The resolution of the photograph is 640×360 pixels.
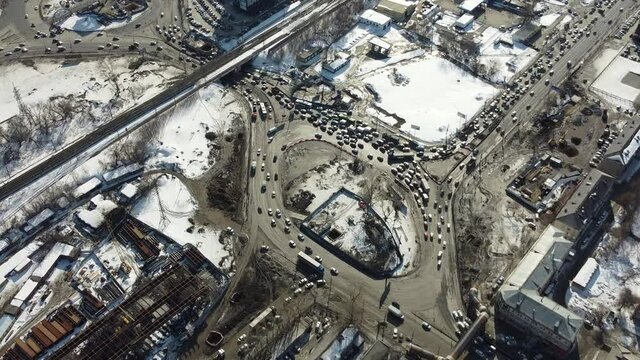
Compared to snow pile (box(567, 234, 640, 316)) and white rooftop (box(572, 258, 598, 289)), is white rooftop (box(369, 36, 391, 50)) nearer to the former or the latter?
snow pile (box(567, 234, 640, 316))

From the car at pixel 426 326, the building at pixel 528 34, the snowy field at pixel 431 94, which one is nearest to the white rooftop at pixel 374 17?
the snowy field at pixel 431 94

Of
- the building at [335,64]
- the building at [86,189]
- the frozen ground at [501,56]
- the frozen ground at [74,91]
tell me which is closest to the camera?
the building at [86,189]

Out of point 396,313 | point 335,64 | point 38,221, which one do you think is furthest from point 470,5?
point 38,221

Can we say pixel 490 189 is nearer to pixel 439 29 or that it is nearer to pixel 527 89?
pixel 527 89

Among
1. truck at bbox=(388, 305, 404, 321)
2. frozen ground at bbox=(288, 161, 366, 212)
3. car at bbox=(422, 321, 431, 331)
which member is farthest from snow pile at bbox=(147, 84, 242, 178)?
car at bbox=(422, 321, 431, 331)

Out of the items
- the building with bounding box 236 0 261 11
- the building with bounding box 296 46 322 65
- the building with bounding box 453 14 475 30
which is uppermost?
the building with bounding box 453 14 475 30

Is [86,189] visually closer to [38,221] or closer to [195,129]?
[38,221]

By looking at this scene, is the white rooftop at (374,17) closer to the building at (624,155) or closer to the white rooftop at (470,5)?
the white rooftop at (470,5)
